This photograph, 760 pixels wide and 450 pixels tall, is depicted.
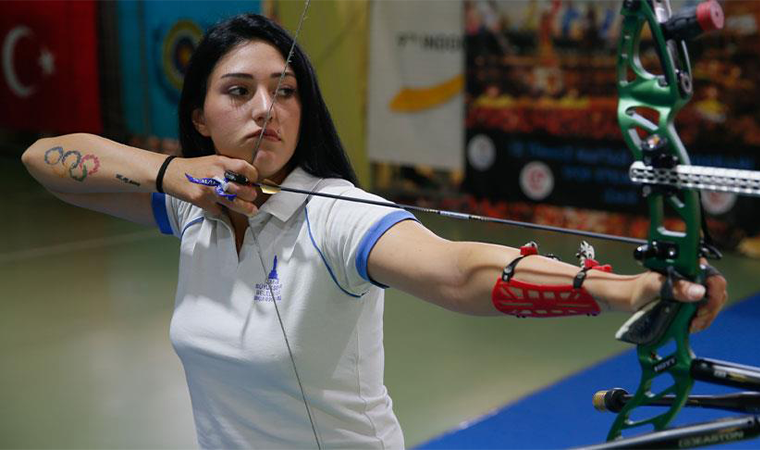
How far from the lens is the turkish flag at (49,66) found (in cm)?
708

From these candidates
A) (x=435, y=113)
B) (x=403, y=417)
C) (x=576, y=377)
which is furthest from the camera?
(x=435, y=113)

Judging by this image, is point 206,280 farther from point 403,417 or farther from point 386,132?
point 386,132

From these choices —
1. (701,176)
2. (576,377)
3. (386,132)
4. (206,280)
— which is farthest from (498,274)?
(386,132)

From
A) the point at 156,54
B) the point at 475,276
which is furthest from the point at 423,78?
the point at 475,276

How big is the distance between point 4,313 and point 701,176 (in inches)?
145

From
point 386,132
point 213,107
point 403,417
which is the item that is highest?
point 213,107

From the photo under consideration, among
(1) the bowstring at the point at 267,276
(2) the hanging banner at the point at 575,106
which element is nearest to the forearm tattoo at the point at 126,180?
(1) the bowstring at the point at 267,276

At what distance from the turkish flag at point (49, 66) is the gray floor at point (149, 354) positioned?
2577mm

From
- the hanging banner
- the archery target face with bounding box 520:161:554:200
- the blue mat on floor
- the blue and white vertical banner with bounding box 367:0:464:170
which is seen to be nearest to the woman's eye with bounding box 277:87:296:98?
the blue mat on floor

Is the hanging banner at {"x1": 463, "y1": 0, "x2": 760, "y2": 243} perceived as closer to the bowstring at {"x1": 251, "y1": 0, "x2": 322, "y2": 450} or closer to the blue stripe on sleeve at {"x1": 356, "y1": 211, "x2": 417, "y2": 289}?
the bowstring at {"x1": 251, "y1": 0, "x2": 322, "y2": 450}

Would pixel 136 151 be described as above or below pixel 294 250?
above

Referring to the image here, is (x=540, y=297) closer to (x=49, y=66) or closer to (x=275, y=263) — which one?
(x=275, y=263)

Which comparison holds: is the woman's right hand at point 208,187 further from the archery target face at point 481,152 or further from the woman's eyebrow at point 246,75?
the archery target face at point 481,152

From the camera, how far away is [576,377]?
3062mm
